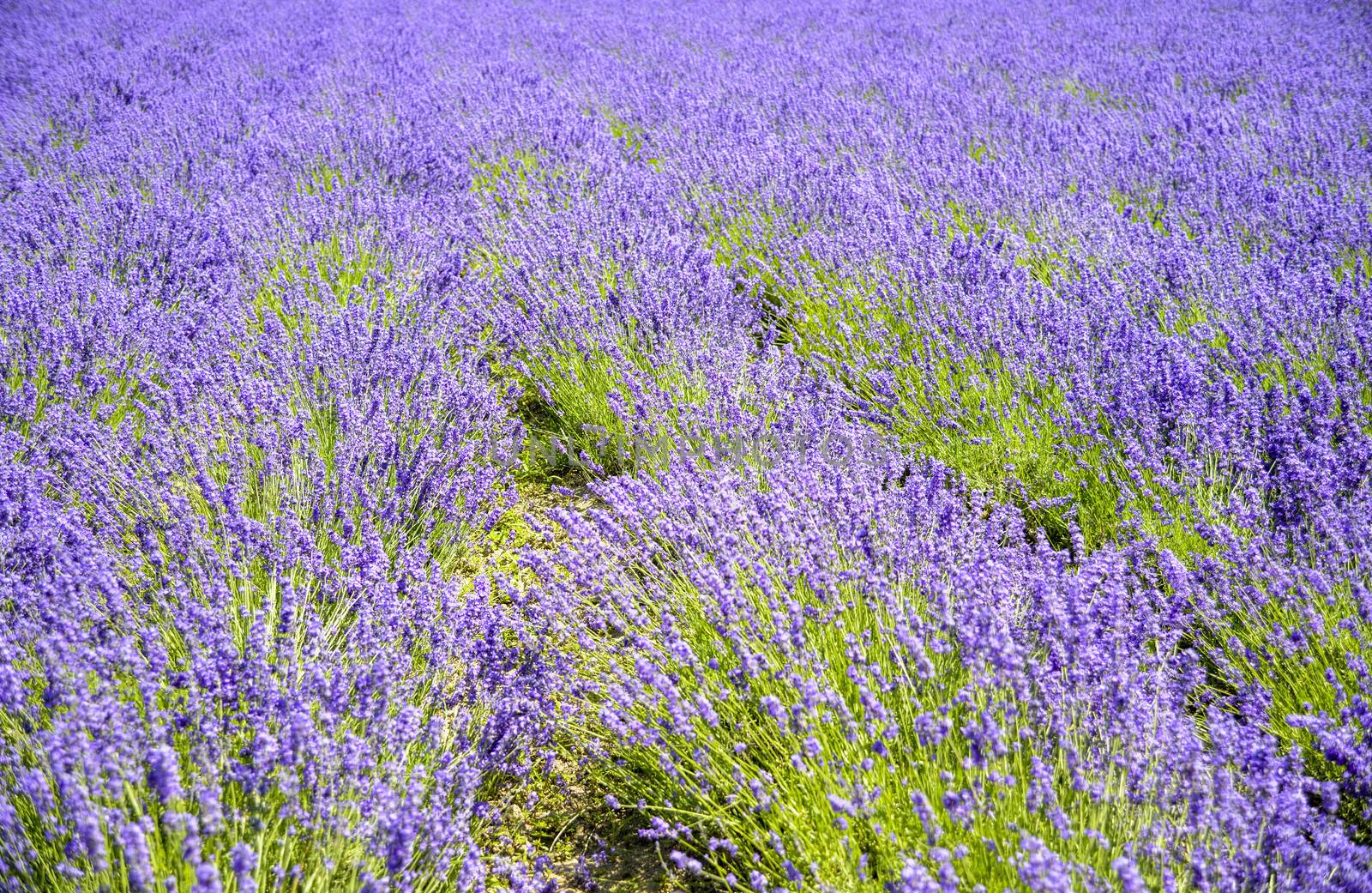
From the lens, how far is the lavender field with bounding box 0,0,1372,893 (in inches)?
48.5

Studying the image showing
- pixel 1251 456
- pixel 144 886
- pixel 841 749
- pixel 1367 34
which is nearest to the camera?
pixel 144 886

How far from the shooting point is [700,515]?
1.81 metres

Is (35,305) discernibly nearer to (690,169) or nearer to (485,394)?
(485,394)

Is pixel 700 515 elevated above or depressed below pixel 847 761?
above

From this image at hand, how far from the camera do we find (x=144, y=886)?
91 cm

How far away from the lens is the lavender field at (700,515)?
1.23m

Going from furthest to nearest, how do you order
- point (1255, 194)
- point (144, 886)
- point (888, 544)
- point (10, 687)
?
point (1255, 194), point (888, 544), point (10, 687), point (144, 886)

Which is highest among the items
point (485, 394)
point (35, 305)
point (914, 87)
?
point (914, 87)

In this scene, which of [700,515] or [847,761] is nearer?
[847,761]

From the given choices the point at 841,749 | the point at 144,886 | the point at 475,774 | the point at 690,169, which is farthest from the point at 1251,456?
the point at 690,169

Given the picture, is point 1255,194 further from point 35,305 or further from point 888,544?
point 35,305

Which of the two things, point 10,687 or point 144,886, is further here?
point 10,687

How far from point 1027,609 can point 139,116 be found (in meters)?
6.21

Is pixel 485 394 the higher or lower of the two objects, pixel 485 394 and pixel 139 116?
the lower
